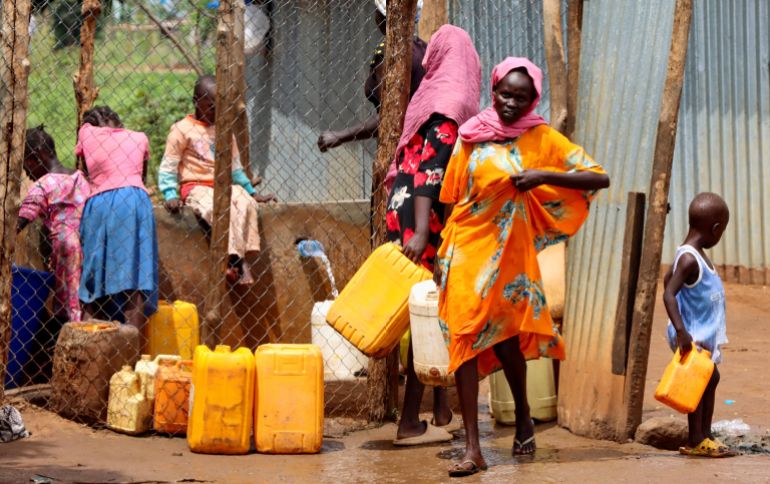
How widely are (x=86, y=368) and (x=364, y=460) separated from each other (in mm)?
1608

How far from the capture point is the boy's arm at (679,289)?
506 cm

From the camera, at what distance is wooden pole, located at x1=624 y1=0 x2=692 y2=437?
5379 mm

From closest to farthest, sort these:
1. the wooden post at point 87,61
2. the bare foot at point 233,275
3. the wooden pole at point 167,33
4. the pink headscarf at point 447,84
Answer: the pink headscarf at point 447,84
the bare foot at point 233,275
the wooden post at point 87,61
the wooden pole at point 167,33

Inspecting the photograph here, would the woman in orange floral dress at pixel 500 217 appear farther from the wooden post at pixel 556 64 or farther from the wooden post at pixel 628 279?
the wooden post at pixel 556 64

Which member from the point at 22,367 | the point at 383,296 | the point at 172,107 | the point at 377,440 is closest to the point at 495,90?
the point at 383,296

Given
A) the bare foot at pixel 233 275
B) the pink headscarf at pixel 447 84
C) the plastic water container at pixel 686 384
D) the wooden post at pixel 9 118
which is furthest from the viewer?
the bare foot at pixel 233 275

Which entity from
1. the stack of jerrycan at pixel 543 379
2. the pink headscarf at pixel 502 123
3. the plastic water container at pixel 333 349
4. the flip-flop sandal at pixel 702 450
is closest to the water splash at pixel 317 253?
the plastic water container at pixel 333 349

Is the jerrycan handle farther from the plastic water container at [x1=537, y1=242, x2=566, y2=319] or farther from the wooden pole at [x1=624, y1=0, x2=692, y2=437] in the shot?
the wooden pole at [x1=624, y1=0, x2=692, y2=437]

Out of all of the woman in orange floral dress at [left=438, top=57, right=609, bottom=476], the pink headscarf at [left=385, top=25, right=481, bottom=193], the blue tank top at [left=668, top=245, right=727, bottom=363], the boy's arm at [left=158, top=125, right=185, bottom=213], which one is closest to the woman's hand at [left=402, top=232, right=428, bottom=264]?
the woman in orange floral dress at [left=438, top=57, right=609, bottom=476]

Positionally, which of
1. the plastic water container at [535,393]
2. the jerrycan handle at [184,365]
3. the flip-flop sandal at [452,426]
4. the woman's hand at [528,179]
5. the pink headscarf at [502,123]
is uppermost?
the pink headscarf at [502,123]

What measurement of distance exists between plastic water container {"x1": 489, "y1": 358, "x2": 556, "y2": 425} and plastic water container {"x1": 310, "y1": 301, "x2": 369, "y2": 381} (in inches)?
35.9

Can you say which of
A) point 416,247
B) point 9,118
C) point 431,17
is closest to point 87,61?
point 9,118

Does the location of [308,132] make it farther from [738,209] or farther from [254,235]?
[738,209]

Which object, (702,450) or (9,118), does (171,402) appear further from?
(702,450)
